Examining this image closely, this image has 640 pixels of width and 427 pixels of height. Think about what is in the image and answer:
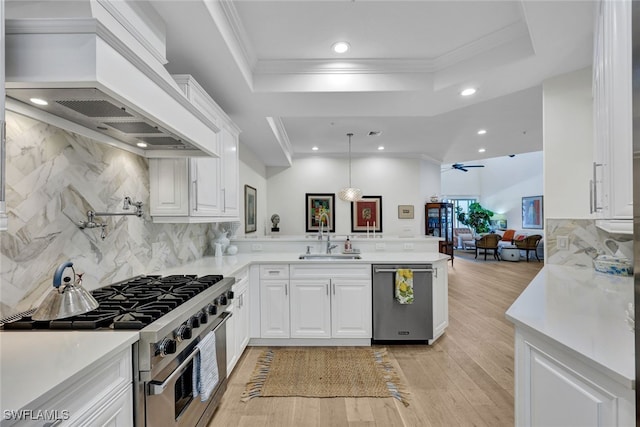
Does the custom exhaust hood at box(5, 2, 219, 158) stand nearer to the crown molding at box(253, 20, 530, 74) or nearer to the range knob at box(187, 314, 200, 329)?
the range knob at box(187, 314, 200, 329)

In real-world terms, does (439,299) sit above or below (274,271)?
below

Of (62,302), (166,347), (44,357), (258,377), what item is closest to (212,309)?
(166,347)

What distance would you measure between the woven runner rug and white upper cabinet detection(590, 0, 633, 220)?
5.86 ft

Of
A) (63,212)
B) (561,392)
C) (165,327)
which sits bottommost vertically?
(561,392)

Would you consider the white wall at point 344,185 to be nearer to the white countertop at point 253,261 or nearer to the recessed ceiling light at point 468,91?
the white countertop at point 253,261

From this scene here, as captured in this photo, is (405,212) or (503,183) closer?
(405,212)

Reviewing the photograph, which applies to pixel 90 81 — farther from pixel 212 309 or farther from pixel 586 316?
pixel 586 316

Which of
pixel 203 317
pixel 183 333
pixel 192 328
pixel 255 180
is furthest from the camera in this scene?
pixel 255 180

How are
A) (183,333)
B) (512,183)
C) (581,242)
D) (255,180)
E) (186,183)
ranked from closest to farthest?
(183,333), (186,183), (581,242), (255,180), (512,183)

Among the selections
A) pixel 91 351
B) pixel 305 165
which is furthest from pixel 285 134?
pixel 91 351

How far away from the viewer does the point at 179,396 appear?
1.53 metres

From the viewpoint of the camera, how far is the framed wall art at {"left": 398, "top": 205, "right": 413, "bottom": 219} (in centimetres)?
678

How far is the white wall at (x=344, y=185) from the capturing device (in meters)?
6.70

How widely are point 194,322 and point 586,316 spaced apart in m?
1.81
